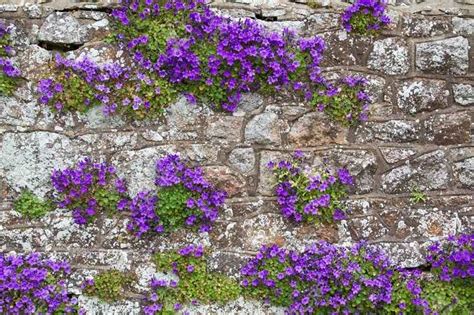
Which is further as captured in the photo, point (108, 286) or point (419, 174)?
point (419, 174)

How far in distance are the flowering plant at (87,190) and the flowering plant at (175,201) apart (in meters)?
0.15

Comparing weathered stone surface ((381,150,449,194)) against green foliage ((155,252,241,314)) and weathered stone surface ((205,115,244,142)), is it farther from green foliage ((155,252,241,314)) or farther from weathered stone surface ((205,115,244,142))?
green foliage ((155,252,241,314))

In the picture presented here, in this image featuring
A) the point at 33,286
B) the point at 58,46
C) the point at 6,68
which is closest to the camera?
the point at 33,286

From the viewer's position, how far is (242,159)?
4.30 meters

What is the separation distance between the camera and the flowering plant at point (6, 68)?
4.21 m

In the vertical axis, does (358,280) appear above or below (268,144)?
below

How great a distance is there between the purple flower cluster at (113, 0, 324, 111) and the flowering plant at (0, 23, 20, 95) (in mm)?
789

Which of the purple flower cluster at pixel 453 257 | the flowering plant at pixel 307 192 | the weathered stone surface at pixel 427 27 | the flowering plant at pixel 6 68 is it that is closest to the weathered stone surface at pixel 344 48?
the weathered stone surface at pixel 427 27

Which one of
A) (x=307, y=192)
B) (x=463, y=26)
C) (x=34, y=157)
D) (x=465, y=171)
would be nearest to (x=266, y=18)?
(x=307, y=192)

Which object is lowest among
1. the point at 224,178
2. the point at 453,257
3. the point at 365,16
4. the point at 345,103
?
the point at 453,257

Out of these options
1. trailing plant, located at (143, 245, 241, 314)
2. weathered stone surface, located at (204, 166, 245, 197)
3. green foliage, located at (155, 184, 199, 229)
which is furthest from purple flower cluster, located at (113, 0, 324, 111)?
trailing plant, located at (143, 245, 241, 314)

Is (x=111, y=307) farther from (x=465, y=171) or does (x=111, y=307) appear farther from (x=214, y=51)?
(x=465, y=171)

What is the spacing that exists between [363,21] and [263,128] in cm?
106

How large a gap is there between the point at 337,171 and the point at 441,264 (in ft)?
3.20
